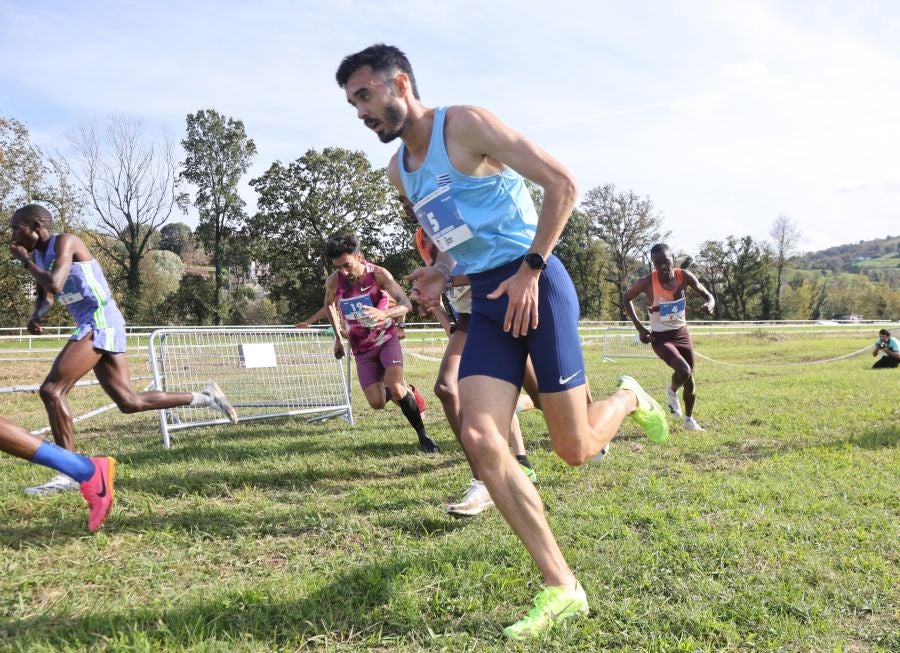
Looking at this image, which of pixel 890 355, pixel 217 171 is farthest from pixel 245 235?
pixel 890 355

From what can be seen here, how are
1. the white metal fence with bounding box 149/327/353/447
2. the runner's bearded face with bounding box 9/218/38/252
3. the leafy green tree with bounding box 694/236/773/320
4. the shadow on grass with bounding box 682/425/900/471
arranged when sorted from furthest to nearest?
the leafy green tree with bounding box 694/236/773/320 → the white metal fence with bounding box 149/327/353/447 → the shadow on grass with bounding box 682/425/900/471 → the runner's bearded face with bounding box 9/218/38/252

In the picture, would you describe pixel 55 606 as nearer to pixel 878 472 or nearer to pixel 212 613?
pixel 212 613

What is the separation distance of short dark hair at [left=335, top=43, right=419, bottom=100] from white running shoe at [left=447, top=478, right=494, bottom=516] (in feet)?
8.06

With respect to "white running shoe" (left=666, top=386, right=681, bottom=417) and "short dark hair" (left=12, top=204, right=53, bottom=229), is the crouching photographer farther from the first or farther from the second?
"short dark hair" (left=12, top=204, right=53, bottom=229)

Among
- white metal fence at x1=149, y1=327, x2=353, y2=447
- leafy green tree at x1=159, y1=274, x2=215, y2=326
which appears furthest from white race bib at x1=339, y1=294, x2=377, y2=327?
leafy green tree at x1=159, y1=274, x2=215, y2=326

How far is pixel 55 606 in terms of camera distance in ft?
9.07

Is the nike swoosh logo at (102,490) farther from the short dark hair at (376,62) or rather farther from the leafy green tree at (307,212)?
the leafy green tree at (307,212)

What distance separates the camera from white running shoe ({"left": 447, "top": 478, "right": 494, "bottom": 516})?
13.0 ft

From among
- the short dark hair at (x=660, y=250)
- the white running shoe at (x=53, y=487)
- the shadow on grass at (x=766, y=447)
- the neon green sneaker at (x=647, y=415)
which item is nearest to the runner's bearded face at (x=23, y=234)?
the white running shoe at (x=53, y=487)

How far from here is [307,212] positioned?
45.4m

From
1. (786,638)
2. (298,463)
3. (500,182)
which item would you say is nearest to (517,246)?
(500,182)

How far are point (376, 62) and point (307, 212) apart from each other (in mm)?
44196

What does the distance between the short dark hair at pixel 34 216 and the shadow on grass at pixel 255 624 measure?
322 centimetres

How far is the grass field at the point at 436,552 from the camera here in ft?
8.35
